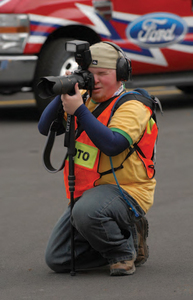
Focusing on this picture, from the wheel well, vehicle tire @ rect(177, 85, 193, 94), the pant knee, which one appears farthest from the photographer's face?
vehicle tire @ rect(177, 85, 193, 94)

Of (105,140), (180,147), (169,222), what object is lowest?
(180,147)

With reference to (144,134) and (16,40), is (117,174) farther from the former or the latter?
(16,40)

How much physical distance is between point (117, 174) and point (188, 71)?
18.2 feet

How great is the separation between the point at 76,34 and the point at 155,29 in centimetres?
92

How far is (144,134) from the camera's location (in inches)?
153

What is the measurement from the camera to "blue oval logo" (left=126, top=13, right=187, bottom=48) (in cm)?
852

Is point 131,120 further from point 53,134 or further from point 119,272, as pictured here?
point 119,272

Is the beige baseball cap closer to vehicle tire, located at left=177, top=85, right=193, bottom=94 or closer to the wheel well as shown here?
the wheel well

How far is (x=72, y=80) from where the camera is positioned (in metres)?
3.63


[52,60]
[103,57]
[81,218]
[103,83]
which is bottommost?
[52,60]

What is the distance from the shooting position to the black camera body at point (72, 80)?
3.56 m

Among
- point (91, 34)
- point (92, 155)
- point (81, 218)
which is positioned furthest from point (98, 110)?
point (91, 34)

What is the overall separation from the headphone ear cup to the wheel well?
15.4 ft

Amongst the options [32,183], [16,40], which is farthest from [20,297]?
[16,40]
